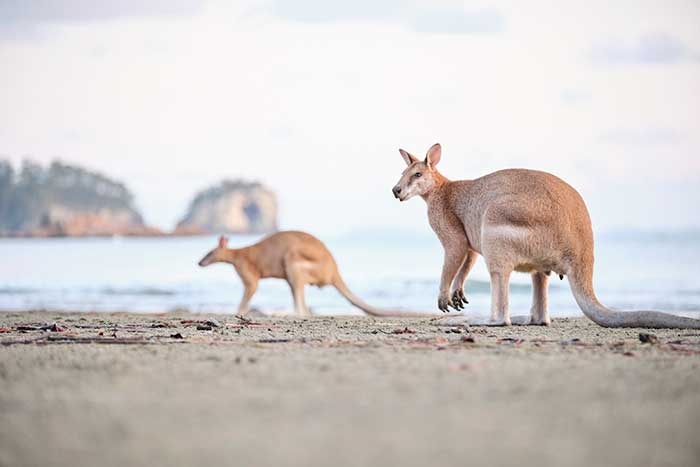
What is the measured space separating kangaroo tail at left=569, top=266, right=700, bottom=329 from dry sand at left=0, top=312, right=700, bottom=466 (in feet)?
3.17

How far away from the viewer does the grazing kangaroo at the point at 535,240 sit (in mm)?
6625

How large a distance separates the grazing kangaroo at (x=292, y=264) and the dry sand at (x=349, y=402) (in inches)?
225

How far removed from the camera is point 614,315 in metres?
6.49

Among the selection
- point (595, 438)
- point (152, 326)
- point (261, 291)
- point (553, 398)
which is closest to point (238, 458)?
point (595, 438)

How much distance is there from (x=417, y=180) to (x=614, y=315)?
1.91 m

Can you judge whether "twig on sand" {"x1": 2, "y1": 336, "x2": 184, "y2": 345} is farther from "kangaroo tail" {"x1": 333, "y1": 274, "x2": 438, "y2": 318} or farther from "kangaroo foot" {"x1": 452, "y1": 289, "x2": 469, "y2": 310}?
"kangaroo tail" {"x1": 333, "y1": 274, "x2": 438, "y2": 318}

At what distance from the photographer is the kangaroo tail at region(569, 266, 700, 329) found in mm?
6307

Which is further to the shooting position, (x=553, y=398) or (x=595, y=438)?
(x=553, y=398)

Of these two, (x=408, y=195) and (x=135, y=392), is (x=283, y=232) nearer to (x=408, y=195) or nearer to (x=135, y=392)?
(x=408, y=195)

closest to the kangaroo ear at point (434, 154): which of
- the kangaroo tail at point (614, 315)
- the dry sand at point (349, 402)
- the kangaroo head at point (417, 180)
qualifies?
the kangaroo head at point (417, 180)

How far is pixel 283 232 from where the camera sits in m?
11.6

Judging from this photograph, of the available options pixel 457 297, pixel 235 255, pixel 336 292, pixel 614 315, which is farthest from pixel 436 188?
pixel 336 292

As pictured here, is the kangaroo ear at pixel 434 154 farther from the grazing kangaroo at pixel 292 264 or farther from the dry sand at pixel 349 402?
the grazing kangaroo at pixel 292 264

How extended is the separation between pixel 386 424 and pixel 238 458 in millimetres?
557
